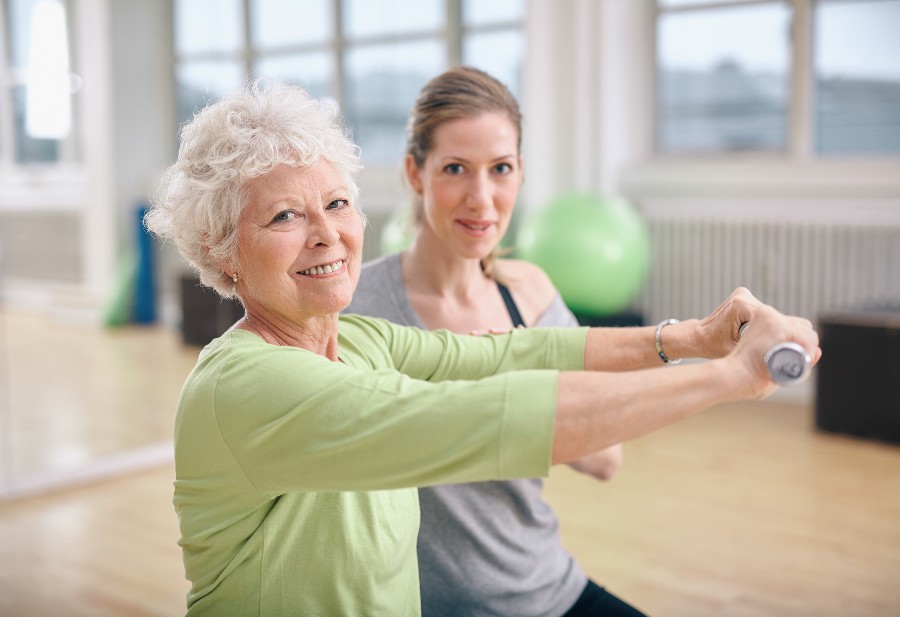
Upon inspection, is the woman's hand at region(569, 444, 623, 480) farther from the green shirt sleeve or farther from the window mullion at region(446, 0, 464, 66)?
the window mullion at region(446, 0, 464, 66)

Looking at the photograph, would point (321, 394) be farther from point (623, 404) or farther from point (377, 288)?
point (377, 288)

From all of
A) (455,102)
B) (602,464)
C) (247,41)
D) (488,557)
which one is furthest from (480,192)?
(247,41)

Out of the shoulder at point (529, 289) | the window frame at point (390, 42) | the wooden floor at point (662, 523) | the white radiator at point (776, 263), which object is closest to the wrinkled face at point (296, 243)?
the shoulder at point (529, 289)

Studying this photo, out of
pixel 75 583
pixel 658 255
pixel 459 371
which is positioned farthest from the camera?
pixel 658 255

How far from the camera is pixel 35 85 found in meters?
4.11

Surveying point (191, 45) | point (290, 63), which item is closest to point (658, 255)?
point (290, 63)

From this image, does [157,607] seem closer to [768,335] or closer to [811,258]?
[768,335]

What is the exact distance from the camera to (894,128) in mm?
5258

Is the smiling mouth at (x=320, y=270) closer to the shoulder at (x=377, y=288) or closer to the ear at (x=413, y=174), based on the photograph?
the shoulder at (x=377, y=288)

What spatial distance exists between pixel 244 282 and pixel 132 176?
11.1 ft

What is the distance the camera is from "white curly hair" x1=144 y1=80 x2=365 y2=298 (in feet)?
3.86

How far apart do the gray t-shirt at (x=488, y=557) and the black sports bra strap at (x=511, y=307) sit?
30 centimetres

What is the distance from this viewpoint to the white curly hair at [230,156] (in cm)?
118

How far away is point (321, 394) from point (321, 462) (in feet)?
0.22
